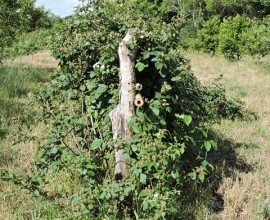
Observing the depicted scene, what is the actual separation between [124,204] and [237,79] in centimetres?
1096

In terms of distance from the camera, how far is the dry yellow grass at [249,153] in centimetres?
418

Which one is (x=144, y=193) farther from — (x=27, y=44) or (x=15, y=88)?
(x=27, y=44)

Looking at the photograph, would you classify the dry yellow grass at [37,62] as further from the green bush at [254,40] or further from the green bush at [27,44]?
the green bush at [254,40]

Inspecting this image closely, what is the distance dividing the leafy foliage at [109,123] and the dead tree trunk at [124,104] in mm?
91

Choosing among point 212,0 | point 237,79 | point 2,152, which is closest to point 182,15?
point 2,152

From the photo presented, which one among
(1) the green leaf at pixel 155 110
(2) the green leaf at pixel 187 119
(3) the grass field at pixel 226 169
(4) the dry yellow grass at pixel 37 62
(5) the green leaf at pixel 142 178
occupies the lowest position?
(3) the grass field at pixel 226 169

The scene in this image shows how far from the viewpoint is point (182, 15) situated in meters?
4.42

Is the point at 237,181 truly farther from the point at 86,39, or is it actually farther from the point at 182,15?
the point at 86,39

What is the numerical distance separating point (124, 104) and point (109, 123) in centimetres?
36

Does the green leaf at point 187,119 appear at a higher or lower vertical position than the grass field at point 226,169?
higher

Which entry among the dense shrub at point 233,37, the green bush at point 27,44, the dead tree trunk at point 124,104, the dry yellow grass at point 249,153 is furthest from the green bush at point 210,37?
the dead tree trunk at point 124,104

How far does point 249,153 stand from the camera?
5953 millimetres

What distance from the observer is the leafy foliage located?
3531mm

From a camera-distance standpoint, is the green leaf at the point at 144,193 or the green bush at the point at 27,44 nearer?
the green leaf at the point at 144,193
